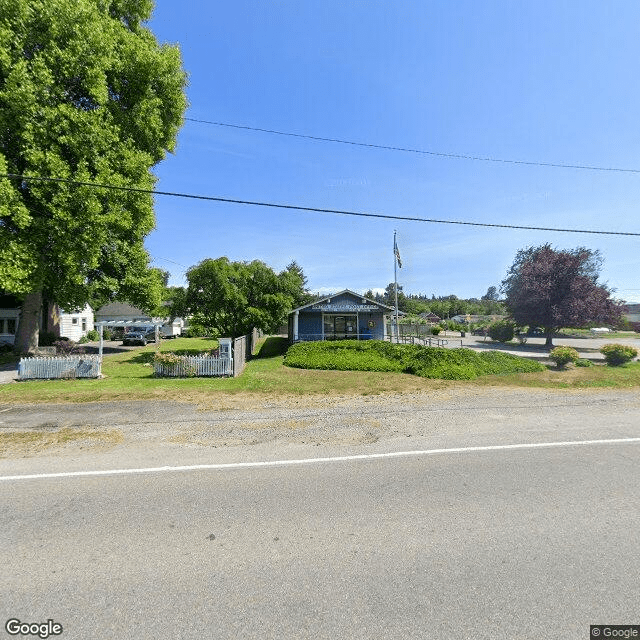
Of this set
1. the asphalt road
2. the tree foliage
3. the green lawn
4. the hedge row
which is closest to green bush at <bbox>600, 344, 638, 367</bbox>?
the green lawn

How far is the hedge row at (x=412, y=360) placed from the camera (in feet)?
49.2

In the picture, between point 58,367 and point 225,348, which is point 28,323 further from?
point 225,348

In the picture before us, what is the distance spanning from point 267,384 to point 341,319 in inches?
664

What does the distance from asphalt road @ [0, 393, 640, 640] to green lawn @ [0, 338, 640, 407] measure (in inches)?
210

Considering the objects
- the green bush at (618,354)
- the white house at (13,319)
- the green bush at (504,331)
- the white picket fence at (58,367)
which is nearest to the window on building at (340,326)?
the green bush at (618,354)

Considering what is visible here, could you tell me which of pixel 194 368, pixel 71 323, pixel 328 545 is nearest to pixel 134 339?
pixel 71 323

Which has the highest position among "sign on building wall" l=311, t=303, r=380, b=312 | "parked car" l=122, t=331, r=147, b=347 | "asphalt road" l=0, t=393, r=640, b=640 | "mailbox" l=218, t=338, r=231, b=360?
"sign on building wall" l=311, t=303, r=380, b=312

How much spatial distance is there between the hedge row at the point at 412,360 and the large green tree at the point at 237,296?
3062mm

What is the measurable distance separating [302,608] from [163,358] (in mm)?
13215

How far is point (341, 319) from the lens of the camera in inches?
1153

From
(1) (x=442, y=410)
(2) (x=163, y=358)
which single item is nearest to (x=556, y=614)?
(1) (x=442, y=410)

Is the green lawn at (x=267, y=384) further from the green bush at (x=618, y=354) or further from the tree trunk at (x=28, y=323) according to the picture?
the tree trunk at (x=28, y=323)

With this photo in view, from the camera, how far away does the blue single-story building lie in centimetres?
2642

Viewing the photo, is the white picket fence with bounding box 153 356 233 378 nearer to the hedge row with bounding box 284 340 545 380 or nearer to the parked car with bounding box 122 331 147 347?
the hedge row with bounding box 284 340 545 380
